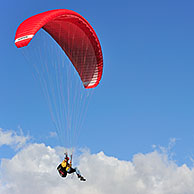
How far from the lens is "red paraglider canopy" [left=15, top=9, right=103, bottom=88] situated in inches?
898

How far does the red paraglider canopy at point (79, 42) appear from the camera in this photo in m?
22.8

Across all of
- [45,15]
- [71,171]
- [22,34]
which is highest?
[45,15]

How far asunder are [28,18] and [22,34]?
266 centimetres

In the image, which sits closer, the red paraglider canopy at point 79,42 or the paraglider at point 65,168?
the paraglider at point 65,168

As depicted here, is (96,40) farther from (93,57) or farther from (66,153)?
(66,153)

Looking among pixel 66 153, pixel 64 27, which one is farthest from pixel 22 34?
pixel 66 153

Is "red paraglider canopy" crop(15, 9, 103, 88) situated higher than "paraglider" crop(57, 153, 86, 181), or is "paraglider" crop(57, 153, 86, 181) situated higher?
"red paraglider canopy" crop(15, 9, 103, 88)

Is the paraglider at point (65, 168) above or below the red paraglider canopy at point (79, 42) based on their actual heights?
below

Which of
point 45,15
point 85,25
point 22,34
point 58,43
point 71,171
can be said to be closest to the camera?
point 22,34

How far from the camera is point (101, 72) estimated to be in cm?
2575

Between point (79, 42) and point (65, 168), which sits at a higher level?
point (79, 42)

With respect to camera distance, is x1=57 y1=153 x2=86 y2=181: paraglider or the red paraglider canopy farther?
the red paraglider canopy

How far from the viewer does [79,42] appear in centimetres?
2488

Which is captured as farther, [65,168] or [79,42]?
[79,42]
